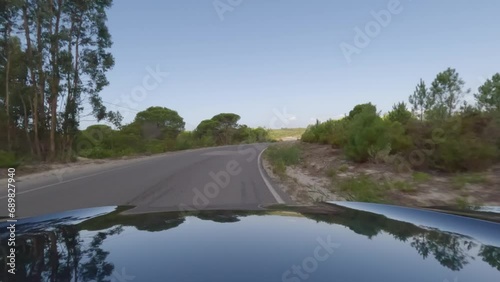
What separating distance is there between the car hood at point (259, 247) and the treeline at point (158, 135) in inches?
1078

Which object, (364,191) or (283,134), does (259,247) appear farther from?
(283,134)

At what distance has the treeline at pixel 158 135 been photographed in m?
35.8

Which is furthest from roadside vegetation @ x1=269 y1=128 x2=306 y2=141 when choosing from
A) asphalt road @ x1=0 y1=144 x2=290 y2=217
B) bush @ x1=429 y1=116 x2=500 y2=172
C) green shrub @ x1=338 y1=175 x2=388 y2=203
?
green shrub @ x1=338 y1=175 x2=388 y2=203

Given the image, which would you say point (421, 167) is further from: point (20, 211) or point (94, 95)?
point (94, 95)

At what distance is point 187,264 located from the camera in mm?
1976

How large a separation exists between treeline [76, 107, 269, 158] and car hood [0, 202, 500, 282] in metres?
27.4

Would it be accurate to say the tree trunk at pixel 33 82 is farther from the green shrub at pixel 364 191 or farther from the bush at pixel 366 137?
the green shrub at pixel 364 191

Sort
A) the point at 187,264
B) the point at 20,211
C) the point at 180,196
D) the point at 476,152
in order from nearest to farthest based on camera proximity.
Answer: the point at 187,264 → the point at 20,211 → the point at 180,196 → the point at 476,152

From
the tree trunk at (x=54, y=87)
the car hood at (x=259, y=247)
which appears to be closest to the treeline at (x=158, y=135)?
the tree trunk at (x=54, y=87)

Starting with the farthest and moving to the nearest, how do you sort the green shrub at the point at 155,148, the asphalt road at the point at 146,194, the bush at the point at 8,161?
1. the green shrub at the point at 155,148
2. the bush at the point at 8,161
3. the asphalt road at the point at 146,194

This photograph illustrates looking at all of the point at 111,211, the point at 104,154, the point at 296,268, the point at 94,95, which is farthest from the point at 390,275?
the point at 104,154

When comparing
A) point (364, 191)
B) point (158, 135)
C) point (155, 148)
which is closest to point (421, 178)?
point (364, 191)

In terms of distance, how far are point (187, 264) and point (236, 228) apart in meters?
0.93

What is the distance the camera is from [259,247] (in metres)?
2.32
